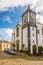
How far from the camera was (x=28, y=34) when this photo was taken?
1299 centimetres

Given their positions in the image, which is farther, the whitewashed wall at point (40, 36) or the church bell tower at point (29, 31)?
the whitewashed wall at point (40, 36)

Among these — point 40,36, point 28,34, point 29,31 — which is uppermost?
point 29,31

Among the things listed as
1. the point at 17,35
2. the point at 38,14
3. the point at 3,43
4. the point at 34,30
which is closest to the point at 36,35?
the point at 34,30

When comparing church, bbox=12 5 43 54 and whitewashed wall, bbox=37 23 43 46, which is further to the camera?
whitewashed wall, bbox=37 23 43 46

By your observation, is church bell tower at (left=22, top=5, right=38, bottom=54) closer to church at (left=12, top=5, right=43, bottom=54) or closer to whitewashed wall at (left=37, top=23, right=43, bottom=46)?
church at (left=12, top=5, right=43, bottom=54)

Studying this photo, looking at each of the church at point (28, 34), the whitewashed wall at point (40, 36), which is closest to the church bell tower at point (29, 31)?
the church at point (28, 34)

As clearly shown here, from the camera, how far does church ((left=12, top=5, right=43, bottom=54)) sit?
40.6 feet

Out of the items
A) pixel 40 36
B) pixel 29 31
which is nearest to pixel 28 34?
pixel 29 31

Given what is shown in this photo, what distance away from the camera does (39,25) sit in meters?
13.6


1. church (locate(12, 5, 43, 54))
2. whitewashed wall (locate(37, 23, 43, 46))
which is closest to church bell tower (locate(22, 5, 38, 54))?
church (locate(12, 5, 43, 54))

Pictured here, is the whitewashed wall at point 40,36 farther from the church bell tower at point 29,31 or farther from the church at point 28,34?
the church bell tower at point 29,31

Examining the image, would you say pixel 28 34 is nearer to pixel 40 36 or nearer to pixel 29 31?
pixel 29 31

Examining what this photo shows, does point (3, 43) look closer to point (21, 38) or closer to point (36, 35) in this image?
point (21, 38)

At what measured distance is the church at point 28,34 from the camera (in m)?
12.4
